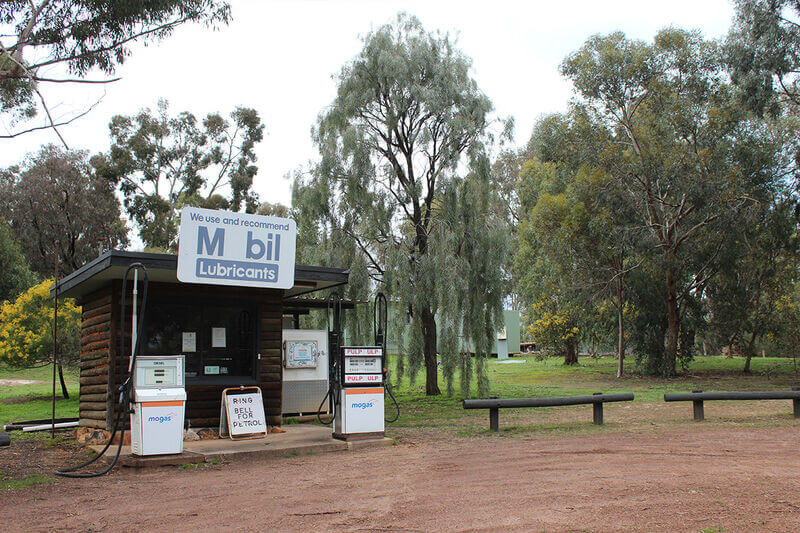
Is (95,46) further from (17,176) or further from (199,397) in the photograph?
(17,176)

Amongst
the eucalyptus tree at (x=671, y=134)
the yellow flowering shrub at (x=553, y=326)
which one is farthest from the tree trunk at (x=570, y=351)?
the eucalyptus tree at (x=671, y=134)

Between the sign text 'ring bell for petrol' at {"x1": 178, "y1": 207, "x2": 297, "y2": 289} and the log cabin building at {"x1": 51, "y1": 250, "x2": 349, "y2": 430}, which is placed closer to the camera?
the sign text 'ring bell for petrol' at {"x1": 178, "y1": 207, "x2": 297, "y2": 289}

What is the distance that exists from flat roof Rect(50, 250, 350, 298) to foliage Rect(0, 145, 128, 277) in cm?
2769

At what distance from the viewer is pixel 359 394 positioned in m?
9.79

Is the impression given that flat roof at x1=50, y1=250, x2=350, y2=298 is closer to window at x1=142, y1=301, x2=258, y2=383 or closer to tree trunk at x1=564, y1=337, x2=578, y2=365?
window at x1=142, y1=301, x2=258, y2=383

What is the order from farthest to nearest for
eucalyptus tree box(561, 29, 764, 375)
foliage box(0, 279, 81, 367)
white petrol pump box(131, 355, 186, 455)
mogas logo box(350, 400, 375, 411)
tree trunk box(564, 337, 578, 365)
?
tree trunk box(564, 337, 578, 365) < eucalyptus tree box(561, 29, 764, 375) < foliage box(0, 279, 81, 367) < mogas logo box(350, 400, 375, 411) < white petrol pump box(131, 355, 186, 455)

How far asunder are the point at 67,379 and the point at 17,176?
16.7 meters

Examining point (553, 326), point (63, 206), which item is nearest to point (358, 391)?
point (553, 326)

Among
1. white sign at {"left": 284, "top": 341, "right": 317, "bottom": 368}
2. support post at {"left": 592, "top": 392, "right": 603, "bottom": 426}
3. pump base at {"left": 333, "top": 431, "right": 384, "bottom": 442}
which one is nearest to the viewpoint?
pump base at {"left": 333, "top": 431, "right": 384, "bottom": 442}

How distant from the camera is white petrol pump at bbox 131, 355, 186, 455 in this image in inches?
318

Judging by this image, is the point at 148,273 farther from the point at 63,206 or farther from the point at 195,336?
the point at 63,206

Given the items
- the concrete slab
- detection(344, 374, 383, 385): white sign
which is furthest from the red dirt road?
detection(344, 374, 383, 385): white sign

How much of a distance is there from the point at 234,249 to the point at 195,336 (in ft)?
7.11

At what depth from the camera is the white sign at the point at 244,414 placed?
997 cm
